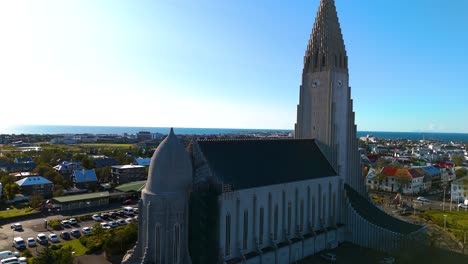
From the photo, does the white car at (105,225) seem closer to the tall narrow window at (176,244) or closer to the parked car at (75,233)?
the parked car at (75,233)

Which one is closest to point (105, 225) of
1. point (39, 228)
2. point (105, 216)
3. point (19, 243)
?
point (105, 216)

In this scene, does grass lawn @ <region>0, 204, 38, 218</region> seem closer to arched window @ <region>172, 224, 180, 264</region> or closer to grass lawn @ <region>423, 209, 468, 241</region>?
arched window @ <region>172, 224, 180, 264</region>

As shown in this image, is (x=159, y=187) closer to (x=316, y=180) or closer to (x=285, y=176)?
(x=285, y=176)

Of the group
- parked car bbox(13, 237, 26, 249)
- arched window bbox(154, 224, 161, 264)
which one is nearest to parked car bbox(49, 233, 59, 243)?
parked car bbox(13, 237, 26, 249)

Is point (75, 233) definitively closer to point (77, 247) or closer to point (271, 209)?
point (77, 247)

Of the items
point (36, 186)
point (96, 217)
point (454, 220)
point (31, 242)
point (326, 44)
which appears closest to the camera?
point (31, 242)

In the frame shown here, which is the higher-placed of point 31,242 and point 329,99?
point 329,99

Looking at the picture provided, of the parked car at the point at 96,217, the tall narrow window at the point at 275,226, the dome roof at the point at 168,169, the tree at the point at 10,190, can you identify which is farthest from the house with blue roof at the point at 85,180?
the tall narrow window at the point at 275,226
